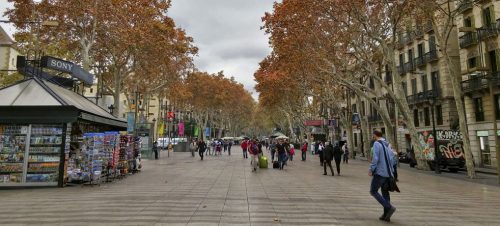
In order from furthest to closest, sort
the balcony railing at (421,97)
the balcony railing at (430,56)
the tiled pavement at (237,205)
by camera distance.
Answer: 1. the balcony railing at (421,97)
2. the balcony railing at (430,56)
3. the tiled pavement at (237,205)

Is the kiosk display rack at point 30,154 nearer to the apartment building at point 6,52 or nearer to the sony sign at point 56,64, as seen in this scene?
the sony sign at point 56,64

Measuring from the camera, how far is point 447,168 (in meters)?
22.3

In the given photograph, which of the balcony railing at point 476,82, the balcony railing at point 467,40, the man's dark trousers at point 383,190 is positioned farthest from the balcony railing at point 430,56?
the man's dark trousers at point 383,190

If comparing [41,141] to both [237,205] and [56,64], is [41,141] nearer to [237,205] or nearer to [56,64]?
[56,64]

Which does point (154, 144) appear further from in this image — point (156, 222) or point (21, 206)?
point (156, 222)

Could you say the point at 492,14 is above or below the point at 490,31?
above

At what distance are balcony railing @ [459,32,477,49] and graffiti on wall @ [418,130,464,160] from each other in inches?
314

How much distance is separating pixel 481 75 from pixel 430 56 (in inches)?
286

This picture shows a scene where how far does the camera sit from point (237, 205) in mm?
8367

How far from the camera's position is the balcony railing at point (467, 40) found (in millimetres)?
25266

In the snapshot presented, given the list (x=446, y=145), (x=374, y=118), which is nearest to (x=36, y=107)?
(x=446, y=145)

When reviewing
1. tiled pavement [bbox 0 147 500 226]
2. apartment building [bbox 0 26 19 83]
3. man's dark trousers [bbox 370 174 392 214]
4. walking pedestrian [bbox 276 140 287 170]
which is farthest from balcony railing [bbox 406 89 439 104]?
apartment building [bbox 0 26 19 83]

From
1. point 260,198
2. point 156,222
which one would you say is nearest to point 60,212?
point 156,222

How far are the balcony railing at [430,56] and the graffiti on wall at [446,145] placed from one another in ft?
36.4
